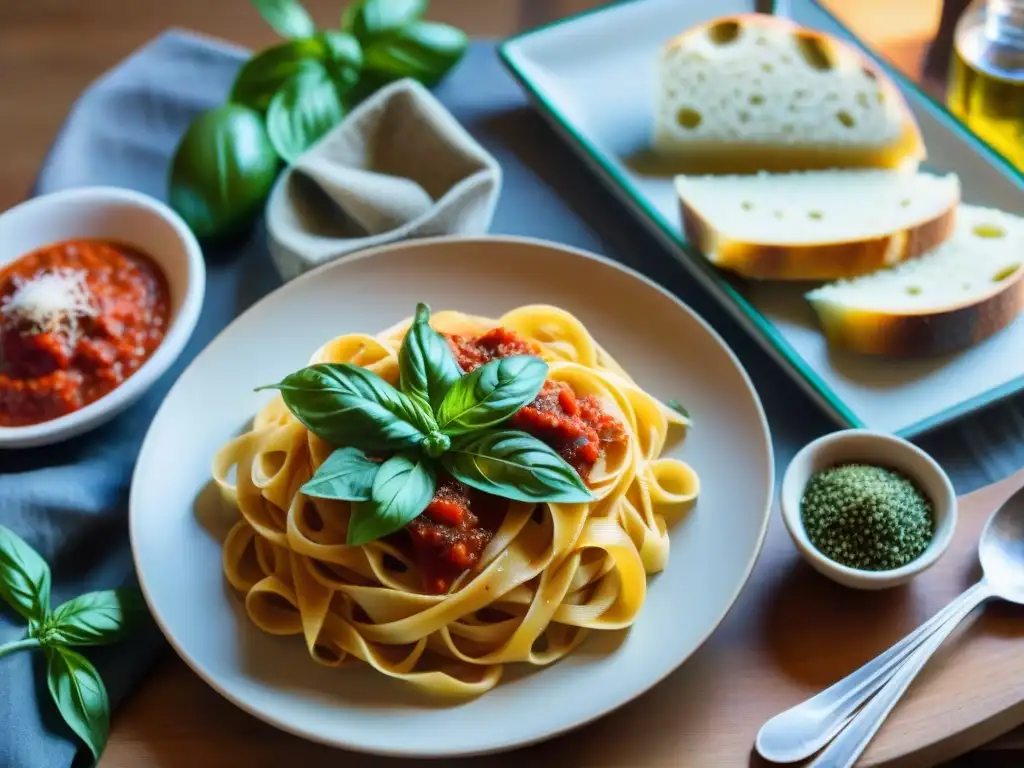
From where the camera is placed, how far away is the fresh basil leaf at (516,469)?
7.59 ft

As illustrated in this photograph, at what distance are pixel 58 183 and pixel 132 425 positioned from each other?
0.98m

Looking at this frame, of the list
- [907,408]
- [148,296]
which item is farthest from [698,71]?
[148,296]

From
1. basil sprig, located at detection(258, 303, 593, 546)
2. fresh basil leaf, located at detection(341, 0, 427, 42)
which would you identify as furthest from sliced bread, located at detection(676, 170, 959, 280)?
fresh basil leaf, located at detection(341, 0, 427, 42)

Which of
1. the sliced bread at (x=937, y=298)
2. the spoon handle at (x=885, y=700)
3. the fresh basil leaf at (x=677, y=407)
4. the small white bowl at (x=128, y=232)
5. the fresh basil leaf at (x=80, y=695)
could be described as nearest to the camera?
the spoon handle at (x=885, y=700)

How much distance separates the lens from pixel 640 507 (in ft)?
8.64

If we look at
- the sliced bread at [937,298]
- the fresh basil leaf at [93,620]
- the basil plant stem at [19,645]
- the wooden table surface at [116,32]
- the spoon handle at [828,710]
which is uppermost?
the sliced bread at [937,298]

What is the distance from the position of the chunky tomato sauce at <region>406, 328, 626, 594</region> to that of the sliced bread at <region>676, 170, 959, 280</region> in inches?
29.4

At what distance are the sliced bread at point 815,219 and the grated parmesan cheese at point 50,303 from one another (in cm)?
176

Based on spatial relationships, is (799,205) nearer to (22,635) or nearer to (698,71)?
(698,71)

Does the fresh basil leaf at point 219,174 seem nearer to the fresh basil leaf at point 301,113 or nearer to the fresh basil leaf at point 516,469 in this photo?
the fresh basil leaf at point 301,113

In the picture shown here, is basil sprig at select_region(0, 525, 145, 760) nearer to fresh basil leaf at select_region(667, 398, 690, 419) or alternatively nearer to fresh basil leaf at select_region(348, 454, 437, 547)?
fresh basil leaf at select_region(348, 454, 437, 547)

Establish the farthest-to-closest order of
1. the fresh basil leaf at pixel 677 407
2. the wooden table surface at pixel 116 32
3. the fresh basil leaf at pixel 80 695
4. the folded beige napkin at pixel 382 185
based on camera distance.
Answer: the wooden table surface at pixel 116 32 → the folded beige napkin at pixel 382 185 → the fresh basil leaf at pixel 677 407 → the fresh basil leaf at pixel 80 695

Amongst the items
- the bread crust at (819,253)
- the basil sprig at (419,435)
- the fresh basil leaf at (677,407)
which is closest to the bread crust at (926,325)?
the bread crust at (819,253)

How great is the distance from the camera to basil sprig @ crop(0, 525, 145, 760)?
7.86 ft
